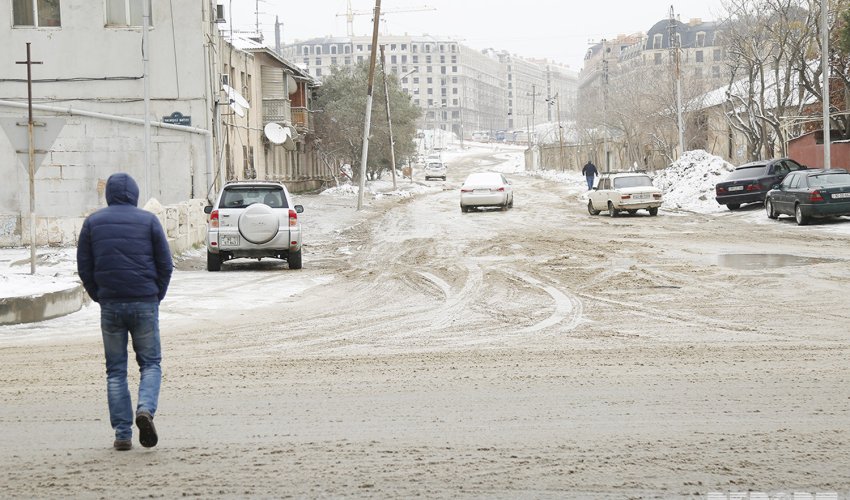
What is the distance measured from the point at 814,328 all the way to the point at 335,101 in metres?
64.1

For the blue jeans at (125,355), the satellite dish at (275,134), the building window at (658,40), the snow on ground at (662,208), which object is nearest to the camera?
the blue jeans at (125,355)

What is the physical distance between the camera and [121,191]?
6.45 meters

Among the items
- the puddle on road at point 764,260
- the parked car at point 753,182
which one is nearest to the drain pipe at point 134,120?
the puddle on road at point 764,260

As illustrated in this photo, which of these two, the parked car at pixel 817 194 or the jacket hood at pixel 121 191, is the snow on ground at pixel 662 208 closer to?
the parked car at pixel 817 194

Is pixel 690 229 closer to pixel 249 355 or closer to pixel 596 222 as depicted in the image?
pixel 596 222

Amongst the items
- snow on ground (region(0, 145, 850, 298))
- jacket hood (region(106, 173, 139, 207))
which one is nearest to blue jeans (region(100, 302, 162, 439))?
jacket hood (region(106, 173, 139, 207))

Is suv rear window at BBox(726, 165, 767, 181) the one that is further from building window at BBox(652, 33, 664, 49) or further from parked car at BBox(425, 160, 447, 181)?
building window at BBox(652, 33, 664, 49)

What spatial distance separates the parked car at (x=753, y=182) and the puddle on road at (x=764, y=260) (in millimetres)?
15525

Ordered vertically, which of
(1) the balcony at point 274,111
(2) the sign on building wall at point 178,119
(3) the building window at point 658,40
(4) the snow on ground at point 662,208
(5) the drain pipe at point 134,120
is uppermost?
(3) the building window at point 658,40

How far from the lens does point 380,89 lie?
74.8m

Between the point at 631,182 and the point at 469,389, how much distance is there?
93.5 feet

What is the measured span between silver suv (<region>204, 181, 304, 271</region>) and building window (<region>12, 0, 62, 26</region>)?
14945 millimetres

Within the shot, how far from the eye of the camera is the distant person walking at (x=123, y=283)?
20.9 ft

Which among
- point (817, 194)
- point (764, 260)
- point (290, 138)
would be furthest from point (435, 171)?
point (764, 260)
